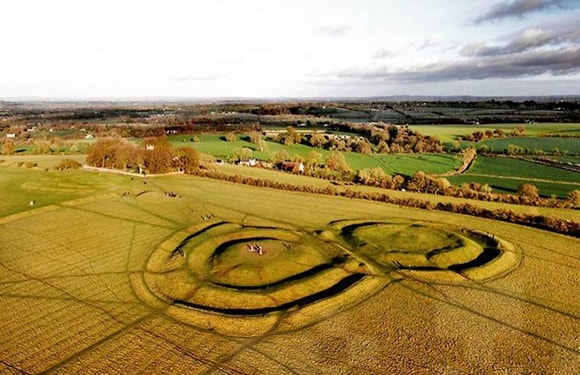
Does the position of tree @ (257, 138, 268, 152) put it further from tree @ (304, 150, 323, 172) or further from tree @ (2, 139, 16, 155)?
tree @ (2, 139, 16, 155)

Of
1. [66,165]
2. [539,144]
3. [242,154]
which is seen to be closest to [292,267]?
[242,154]

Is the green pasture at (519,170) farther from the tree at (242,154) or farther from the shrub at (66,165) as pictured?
the shrub at (66,165)

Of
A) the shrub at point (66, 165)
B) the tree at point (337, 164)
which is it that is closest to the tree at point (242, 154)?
the tree at point (337, 164)

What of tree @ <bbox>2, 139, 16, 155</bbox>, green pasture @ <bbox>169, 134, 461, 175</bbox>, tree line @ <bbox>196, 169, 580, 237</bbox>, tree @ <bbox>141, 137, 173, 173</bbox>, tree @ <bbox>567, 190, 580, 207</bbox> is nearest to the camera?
tree line @ <bbox>196, 169, 580, 237</bbox>

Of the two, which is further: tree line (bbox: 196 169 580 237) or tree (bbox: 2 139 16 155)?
tree (bbox: 2 139 16 155)

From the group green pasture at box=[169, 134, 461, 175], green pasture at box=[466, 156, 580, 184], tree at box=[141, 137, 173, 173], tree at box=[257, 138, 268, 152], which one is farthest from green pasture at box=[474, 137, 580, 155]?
tree at box=[141, 137, 173, 173]

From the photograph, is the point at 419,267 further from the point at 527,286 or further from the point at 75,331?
the point at 75,331
